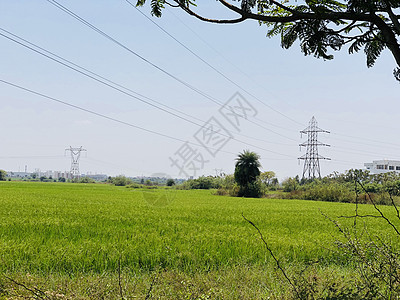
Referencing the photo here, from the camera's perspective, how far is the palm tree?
33844 millimetres

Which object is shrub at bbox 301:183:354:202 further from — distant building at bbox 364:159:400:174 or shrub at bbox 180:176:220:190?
distant building at bbox 364:159:400:174

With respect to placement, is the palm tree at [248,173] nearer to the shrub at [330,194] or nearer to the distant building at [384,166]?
the shrub at [330,194]

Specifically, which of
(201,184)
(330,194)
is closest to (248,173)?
(330,194)

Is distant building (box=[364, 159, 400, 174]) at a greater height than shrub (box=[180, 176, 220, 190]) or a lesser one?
greater

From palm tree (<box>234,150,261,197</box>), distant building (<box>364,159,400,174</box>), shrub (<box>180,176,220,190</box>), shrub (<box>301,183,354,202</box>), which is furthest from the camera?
distant building (<box>364,159,400,174</box>)

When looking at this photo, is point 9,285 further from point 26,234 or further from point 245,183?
point 245,183

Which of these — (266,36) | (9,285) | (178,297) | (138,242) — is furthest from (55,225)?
(266,36)

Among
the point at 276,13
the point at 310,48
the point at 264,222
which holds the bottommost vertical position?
the point at 264,222

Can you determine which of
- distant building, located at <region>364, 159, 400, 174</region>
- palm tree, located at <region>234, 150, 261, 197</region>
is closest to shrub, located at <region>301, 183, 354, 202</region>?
palm tree, located at <region>234, 150, 261, 197</region>

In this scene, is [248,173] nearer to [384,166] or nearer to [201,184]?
[201,184]

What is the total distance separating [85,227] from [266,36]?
621 cm

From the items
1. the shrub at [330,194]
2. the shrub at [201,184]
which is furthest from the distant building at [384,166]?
the shrub at [330,194]

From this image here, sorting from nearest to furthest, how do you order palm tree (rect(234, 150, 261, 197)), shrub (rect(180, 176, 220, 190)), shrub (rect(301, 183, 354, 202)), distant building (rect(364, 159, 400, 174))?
shrub (rect(301, 183, 354, 202))
palm tree (rect(234, 150, 261, 197))
shrub (rect(180, 176, 220, 190))
distant building (rect(364, 159, 400, 174))

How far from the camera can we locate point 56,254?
4.27m
